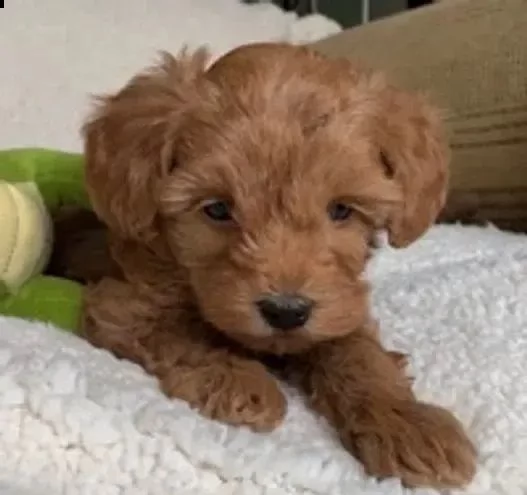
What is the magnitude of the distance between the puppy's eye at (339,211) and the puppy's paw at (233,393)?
0.85 feet

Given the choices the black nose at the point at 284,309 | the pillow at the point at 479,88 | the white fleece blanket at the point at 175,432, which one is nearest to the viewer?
the white fleece blanket at the point at 175,432

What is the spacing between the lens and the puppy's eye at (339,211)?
6.12 feet

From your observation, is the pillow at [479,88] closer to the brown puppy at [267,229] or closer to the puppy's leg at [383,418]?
the brown puppy at [267,229]

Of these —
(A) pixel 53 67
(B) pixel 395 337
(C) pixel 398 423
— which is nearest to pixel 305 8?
(A) pixel 53 67

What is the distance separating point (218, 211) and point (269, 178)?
0.11m

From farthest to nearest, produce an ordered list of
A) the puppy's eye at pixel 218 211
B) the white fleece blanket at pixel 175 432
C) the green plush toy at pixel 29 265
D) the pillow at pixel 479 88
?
the pillow at pixel 479 88, the green plush toy at pixel 29 265, the puppy's eye at pixel 218 211, the white fleece blanket at pixel 175 432

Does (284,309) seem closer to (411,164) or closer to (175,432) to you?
(175,432)

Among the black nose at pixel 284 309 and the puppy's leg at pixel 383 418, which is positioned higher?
the black nose at pixel 284 309

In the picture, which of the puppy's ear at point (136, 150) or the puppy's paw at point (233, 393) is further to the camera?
the puppy's ear at point (136, 150)

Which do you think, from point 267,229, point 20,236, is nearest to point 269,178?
point 267,229

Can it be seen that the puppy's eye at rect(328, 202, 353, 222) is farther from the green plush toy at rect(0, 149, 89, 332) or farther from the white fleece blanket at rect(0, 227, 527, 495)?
the green plush toy at rect(0, 149, 89, 332)

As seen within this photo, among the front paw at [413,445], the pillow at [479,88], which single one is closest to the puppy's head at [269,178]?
the front paw at [413,445]

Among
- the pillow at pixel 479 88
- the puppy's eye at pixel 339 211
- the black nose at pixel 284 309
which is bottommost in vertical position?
the pillow at pixel 479 88

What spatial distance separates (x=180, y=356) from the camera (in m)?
1.86
